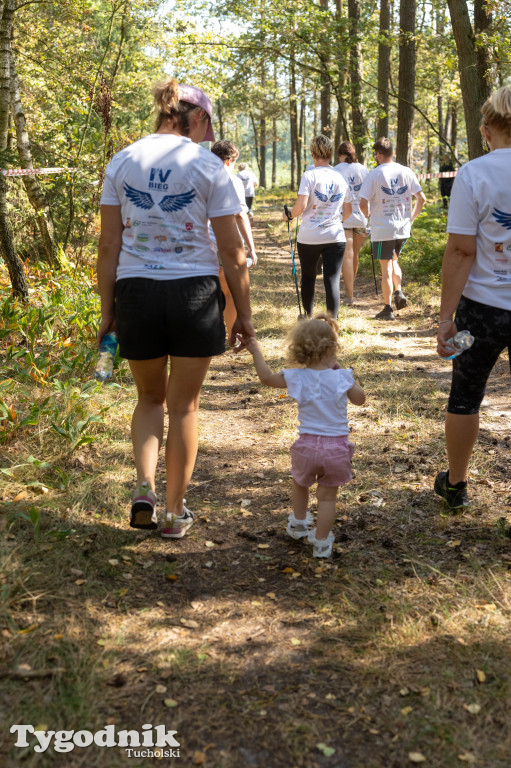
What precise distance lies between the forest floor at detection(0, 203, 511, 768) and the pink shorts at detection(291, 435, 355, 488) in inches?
18.2

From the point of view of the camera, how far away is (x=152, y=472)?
3.52 meters

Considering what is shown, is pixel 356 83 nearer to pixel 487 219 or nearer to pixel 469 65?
pixel 469 65

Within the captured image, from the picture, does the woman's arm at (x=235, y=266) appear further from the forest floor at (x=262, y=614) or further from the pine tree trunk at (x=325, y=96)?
the pine tree trunk at (x=325, y=96)

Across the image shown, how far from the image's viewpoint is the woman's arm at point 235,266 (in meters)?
3.32

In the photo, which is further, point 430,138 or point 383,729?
point 430,138

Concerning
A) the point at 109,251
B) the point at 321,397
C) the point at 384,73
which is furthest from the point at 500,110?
the point at 384,73

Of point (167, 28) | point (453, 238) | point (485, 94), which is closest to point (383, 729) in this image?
point (453, 238)

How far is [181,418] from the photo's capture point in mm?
3486

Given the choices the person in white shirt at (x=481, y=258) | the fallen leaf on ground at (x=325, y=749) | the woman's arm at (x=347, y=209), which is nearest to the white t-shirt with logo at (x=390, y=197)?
the woman's arm at (x=347, y=209)

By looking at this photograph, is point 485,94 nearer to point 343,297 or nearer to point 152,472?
point 343,297

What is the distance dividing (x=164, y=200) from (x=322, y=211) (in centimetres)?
469

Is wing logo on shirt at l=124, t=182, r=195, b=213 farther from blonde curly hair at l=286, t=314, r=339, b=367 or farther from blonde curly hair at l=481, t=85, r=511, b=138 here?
blonde curly hair at l=481, t=85, r=511, b=138

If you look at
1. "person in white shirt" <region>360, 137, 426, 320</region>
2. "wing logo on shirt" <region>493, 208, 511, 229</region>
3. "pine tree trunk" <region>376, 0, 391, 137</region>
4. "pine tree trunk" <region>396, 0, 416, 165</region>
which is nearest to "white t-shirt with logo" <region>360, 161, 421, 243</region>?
"person in white shirt" <region>360, 137, 426, 320</region>

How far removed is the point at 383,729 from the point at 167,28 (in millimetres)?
21570
